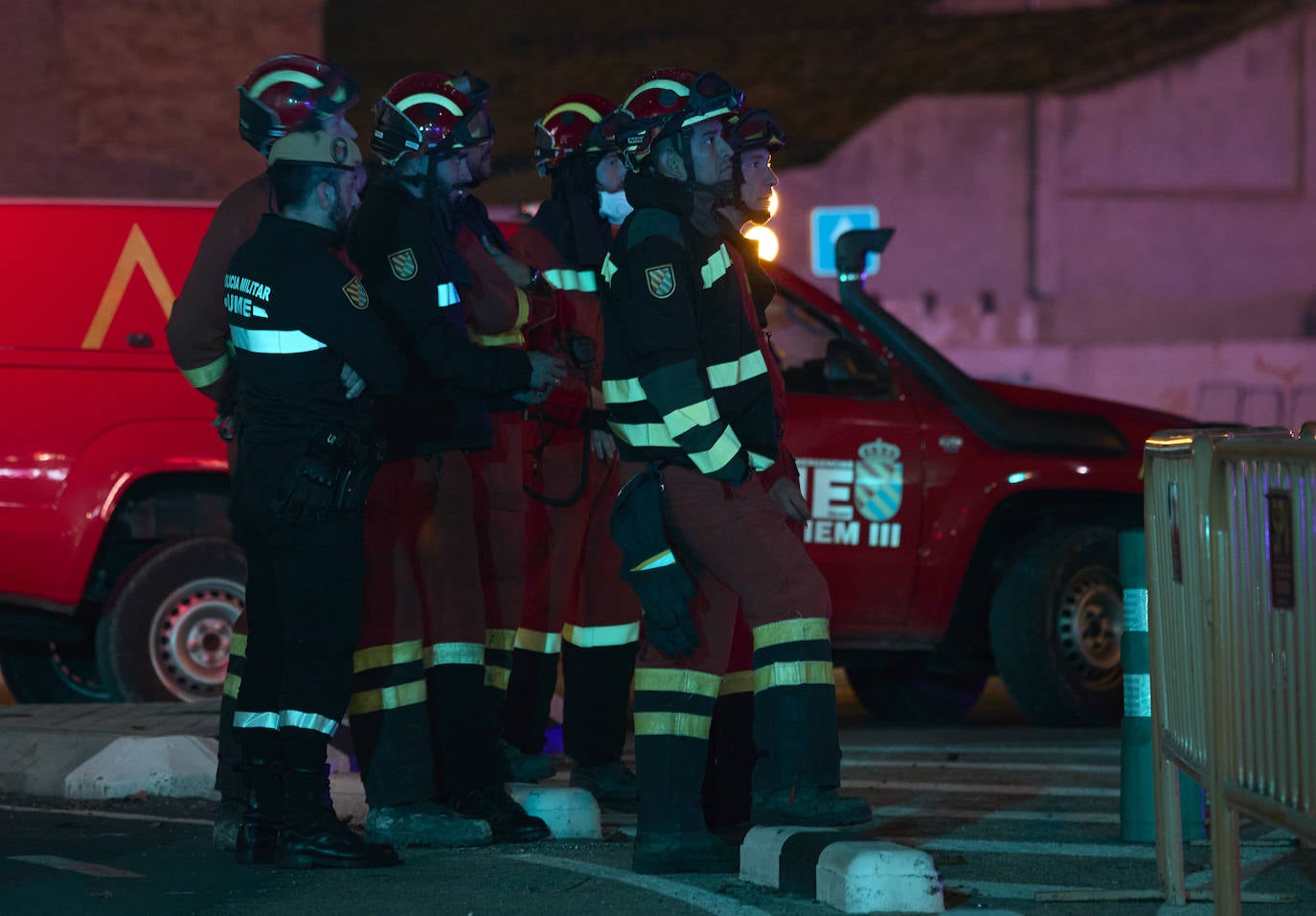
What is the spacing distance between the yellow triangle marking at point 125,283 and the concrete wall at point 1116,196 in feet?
57.2

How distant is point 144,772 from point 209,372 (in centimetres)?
171

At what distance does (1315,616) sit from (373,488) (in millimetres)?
2892

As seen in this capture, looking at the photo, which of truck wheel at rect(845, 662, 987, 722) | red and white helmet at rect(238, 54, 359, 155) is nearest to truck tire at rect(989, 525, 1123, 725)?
truck wheel at rect(845, 662, 987, 722)

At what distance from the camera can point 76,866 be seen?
5.69 metres

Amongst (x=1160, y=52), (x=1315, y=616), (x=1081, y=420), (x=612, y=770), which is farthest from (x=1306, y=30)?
(x=1315, y=616)

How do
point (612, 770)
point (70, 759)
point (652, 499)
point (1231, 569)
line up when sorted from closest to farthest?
point (1231, 569) → point (652, 499) → point (612, 770) → point (70, 759)

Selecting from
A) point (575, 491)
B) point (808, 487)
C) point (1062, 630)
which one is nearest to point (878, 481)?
point (808, 487)

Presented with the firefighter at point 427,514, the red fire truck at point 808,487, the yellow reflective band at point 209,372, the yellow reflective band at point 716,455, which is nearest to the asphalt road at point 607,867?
the firefighter at point 427,514

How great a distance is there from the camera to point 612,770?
6727 millimetres

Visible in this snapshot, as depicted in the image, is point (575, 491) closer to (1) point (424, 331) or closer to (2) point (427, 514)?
(2) point (427, 514)

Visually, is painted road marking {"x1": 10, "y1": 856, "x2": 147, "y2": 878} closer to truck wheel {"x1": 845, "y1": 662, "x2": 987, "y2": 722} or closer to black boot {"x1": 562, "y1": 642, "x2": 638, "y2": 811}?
black boot {"x1": 562, "y1": 642, "x2": 638, "y2": 811}

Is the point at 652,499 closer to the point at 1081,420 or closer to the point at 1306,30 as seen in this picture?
the point at 1081,420

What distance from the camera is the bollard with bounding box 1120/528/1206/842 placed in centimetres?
598

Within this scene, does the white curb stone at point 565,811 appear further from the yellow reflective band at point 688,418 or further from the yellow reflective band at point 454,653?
the yellow reflective band at point 688,418
